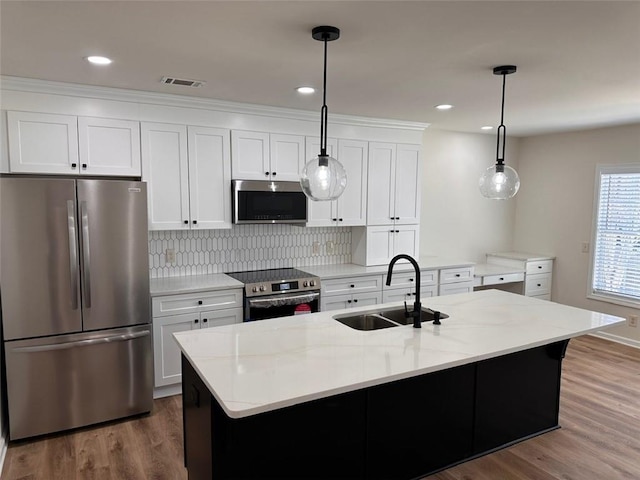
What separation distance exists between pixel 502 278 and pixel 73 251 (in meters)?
4.52

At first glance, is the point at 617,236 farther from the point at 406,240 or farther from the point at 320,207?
the point at 320,207

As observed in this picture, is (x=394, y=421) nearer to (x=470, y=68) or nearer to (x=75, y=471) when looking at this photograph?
(x=75, y=471)

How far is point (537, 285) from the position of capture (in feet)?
18.5

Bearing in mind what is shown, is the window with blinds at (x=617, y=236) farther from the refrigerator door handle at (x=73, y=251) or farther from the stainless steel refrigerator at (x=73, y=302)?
the refrigerator door handle at (x=73, y=251)

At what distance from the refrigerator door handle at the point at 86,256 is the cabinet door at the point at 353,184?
90.6 inches

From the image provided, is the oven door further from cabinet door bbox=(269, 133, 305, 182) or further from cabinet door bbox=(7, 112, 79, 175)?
cabinet door bbox=(7, 112, 79, 175)

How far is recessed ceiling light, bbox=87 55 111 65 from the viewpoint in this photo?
2.60 meters

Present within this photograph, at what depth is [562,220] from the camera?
566 cm

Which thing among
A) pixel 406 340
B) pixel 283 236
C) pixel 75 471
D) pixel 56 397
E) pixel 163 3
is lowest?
pixel 75 471

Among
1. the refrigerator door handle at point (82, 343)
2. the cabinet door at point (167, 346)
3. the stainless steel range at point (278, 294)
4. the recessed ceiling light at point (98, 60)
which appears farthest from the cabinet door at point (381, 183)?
the recessed ceiling light at point (98, 60)

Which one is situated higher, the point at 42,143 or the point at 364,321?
the point at 42,143

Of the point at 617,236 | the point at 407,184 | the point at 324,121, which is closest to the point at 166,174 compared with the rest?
the point at 324,121

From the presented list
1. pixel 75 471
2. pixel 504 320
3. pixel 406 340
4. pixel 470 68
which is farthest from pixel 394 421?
pixel 470 68

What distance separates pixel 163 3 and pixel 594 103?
11.7ft
